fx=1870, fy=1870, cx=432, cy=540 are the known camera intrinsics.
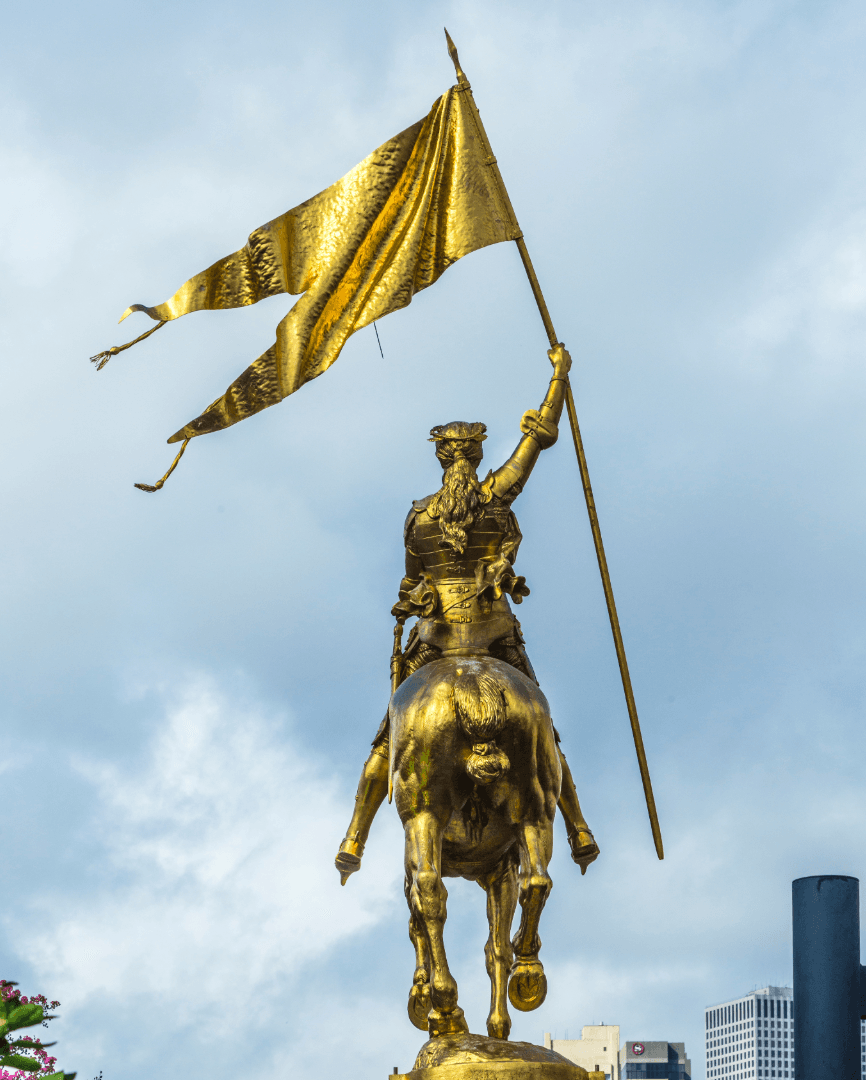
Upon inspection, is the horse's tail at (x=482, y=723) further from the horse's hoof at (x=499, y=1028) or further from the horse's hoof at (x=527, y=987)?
the horse's hoof at (x=499, y=1028)

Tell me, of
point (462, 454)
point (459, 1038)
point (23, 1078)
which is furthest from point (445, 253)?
A: point (23, 1078)

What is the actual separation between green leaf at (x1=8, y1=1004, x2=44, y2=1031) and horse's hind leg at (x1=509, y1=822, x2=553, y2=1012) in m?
5.30

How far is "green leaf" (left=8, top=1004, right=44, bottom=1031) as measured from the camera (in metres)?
7.07

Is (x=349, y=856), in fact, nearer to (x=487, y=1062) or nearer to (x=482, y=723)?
(x=482, y=723)

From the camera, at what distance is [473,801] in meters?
12.4

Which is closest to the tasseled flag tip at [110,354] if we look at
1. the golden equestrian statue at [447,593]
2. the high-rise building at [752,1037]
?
the golden equestrian statue at [447,593]

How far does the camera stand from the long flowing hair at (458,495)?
505 inches

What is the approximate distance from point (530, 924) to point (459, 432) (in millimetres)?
3445

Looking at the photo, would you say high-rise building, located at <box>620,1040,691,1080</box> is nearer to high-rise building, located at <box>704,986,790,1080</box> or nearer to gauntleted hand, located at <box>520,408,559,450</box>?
high-rise building, located at <box>704,986,790,1080</box>

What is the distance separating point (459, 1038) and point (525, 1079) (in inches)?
21.7

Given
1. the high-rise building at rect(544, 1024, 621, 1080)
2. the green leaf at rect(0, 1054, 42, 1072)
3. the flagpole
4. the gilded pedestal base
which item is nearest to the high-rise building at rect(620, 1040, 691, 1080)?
the high-rise building at rect(544, 1024, 621, 1080)

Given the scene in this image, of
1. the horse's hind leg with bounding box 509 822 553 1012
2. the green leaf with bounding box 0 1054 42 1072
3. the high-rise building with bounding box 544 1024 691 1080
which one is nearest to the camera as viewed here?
the green leaf with bounding box 0 1054 42 1072

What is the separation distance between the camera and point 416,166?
13.8m

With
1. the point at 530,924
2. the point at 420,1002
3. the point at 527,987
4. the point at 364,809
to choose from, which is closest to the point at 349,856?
the point at 364,809
